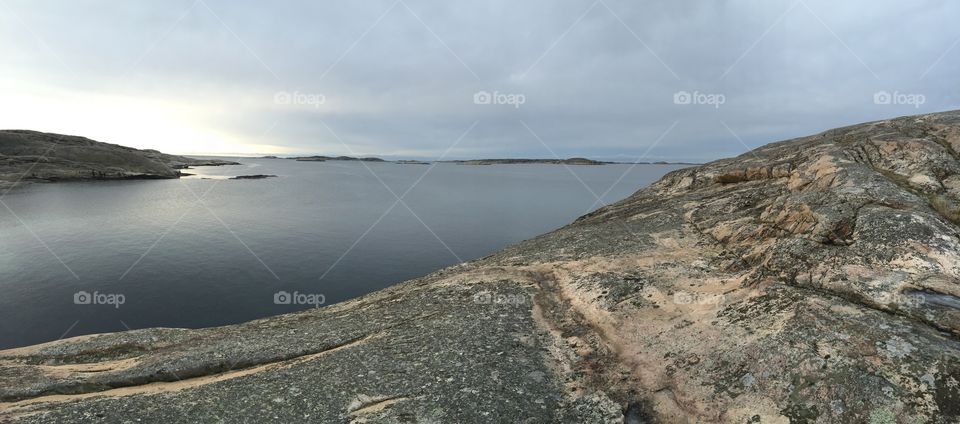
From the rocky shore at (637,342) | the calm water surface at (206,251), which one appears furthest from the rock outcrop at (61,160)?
the rocky shore at (637,342)

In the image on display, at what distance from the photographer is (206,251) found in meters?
58.8

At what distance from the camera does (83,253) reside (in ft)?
186

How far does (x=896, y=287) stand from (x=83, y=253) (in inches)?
3109

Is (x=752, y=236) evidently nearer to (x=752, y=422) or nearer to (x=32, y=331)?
(x=752, y=422)

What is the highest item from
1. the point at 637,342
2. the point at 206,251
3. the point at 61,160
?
the point at 61,160

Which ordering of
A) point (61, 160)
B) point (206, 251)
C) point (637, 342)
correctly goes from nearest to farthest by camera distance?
point (637, 342)
point (206, 251)
point (61, 160)

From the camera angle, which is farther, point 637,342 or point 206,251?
point 206,251

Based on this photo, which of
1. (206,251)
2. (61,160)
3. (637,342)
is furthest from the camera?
(61,160)

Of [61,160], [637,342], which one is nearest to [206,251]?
[637,342]

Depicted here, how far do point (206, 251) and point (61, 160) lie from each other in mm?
146083

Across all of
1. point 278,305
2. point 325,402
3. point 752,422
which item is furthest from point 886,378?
point 278,305

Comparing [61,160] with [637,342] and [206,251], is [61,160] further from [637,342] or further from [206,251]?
[637,342]

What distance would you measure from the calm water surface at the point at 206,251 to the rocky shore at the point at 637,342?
23.1 metres

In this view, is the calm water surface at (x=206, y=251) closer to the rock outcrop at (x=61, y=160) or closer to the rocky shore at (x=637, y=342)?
the rocky shore at (x=637, y=342)
